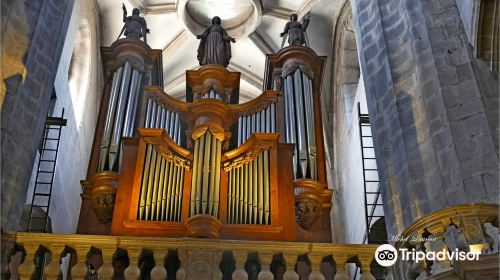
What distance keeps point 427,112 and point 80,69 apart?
9.61 metres

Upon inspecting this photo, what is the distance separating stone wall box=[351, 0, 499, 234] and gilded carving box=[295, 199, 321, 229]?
4.16 ft

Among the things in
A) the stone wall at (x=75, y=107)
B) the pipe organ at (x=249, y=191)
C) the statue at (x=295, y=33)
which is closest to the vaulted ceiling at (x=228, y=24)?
the stone wall at (x=75, y=107)

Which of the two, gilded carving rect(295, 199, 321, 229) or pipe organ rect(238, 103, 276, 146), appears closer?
gilded carving rect(295, 199, 321, 229)

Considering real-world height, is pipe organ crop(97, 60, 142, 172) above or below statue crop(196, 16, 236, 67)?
below

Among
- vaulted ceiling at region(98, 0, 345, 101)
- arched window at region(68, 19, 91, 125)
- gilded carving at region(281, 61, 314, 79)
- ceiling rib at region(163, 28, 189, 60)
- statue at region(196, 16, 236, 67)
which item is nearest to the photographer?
gilded carving at region(281, 61, 314, 79)

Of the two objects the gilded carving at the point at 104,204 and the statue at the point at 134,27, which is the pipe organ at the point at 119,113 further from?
the statue at the point at 134,27

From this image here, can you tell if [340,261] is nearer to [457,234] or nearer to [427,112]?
[457,234]

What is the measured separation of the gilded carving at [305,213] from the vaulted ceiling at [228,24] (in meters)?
8.41

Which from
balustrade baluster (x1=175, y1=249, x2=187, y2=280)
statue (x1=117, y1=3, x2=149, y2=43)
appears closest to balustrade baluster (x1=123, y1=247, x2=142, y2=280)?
balustrade baluster (x1=175, y1=249, x2=187, y2=280)

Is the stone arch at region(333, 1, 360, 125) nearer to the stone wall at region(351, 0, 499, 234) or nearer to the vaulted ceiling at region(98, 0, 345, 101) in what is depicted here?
the vaulted ceiling at region(98, 0, 345, 101)

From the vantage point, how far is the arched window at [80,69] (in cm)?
1651

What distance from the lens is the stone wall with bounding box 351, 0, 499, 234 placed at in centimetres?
880

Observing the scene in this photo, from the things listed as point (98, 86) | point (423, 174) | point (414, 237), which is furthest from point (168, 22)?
point (414, 237)

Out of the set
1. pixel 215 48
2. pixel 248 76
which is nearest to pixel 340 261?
pixel 215 48
